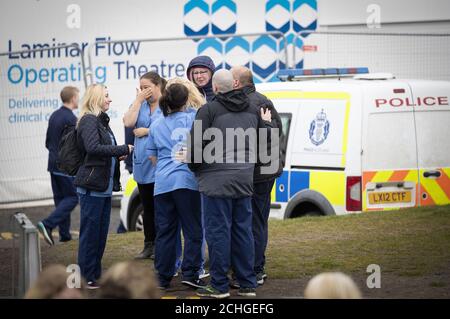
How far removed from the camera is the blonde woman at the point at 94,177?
367 inches

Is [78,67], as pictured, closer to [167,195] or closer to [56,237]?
[56,237]

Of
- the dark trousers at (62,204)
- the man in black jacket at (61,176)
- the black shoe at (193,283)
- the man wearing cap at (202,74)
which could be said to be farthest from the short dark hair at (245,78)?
the dark trousers at (62,204)

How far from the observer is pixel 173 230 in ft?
30.0

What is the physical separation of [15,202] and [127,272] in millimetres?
10715

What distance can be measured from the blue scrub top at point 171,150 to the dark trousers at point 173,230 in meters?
0.08

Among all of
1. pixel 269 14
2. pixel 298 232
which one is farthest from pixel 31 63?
pixel 298 232

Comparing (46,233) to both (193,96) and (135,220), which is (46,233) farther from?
(193,96)

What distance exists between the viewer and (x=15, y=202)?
15961 millimetres

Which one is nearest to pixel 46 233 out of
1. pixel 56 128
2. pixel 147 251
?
pixel 56 128

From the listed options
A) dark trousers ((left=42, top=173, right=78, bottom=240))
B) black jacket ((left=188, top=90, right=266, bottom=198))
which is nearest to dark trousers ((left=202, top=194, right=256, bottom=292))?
black jacket ((left=188, top=90, right=266, bottom=198))

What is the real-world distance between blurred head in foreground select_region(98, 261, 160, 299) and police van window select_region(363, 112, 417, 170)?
6.37 meters
